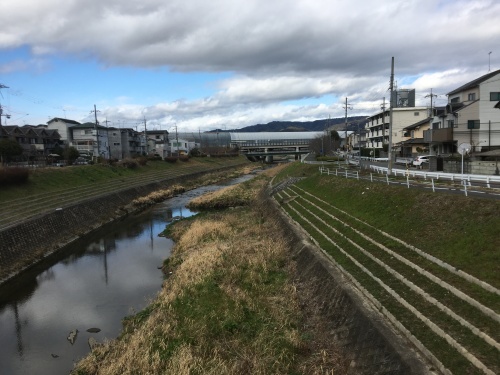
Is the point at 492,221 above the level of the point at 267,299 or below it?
above

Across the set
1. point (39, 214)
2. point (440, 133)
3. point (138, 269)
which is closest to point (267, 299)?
point (138, 269)

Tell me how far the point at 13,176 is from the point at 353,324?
109ft

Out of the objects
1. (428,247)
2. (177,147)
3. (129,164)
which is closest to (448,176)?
(428,247)

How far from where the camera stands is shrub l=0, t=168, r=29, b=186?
3189 centimetres

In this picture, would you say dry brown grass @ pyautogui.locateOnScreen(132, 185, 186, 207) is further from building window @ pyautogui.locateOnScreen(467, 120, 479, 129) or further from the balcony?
building window @ pyautogui.locateOnScreen(467, 120, 479, 129)

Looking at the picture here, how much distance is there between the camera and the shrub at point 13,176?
31891 mm

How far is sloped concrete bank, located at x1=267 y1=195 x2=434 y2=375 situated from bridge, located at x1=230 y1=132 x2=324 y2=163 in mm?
115836

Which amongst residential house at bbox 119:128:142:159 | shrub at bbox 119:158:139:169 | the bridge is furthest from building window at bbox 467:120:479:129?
A: the bridge

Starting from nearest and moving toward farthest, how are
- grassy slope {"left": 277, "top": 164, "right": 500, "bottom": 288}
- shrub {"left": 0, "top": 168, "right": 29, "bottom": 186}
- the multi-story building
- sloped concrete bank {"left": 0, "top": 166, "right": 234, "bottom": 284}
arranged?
1. grassy slope {"left": 277, "top": 164, "right": 500, "bottom": 288}
2. sloped concrete bank {"left": 0, "top": 166, "right": 234, "bottom": 284}
3. shrub {"left": 0, "top": 168, "right": 29, "bottom": 186}
4. the multi-story building

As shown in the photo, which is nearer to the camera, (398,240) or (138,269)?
(398,240)

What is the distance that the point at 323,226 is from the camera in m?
20.9

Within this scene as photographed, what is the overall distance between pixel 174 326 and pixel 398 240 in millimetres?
8875

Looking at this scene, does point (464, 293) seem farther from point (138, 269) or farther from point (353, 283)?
point (138, 269)

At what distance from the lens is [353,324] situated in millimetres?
9906
